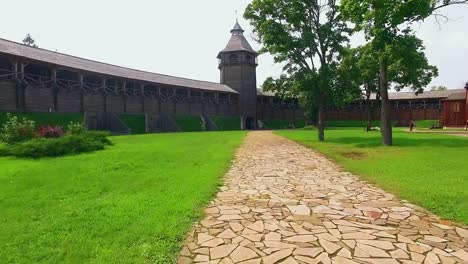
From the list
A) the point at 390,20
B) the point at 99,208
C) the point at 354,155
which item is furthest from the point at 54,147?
the point at 390,20

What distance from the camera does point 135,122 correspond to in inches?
1624

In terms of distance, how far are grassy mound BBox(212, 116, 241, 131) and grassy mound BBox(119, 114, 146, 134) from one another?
45.6 ft

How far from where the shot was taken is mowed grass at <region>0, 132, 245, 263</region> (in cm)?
479

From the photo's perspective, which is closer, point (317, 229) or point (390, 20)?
point (317, 229)

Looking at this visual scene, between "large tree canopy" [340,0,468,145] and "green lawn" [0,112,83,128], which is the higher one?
"large tree canopy" [340,0,468,145]

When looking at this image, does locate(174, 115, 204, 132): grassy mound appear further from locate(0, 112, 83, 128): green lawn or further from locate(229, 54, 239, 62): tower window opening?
locate(229, 54, 239, 62): tower window opening

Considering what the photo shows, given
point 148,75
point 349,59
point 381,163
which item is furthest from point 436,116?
point 381,163

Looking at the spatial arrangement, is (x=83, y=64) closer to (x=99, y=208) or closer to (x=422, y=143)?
(x=422, y=143)

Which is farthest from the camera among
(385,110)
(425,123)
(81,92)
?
(425,123)

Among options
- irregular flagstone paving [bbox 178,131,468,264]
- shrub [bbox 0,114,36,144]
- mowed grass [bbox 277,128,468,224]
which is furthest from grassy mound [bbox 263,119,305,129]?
irregular flagstone paving [bbox 178,131,468,264]

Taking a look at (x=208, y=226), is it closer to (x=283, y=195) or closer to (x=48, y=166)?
(x=283, y=195)

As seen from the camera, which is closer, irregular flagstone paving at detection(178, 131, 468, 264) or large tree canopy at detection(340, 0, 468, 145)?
irregular flagstone paving at detection(178, 131, 468, 264)

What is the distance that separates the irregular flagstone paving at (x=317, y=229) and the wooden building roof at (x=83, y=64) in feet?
93.5

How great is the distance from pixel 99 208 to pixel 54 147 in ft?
30.7
